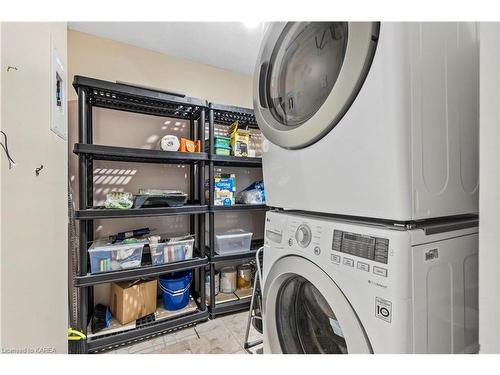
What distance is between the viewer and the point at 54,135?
111cm

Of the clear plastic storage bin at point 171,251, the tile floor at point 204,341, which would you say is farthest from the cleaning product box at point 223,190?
the tile floor at point 204,341

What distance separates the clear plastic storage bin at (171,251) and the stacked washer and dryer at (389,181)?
1.11 m

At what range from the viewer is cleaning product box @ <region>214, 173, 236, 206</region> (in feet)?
5.87

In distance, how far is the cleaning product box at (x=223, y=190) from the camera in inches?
70.5

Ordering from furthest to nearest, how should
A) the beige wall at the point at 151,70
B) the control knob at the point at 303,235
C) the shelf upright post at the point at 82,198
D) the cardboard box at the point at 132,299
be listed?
the beige wall at the point at 151,70, the cardboard box at the point at 132,299, the shelf upright post at the point at 82,198, the control knob at the point at 303,235

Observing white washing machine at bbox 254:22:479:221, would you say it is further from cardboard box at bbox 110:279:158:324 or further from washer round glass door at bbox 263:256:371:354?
cardboard box at bbox 110:279:158:324

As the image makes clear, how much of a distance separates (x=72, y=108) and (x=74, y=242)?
96 cm

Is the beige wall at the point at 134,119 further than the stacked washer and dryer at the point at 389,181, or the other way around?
the beige wall at the point at 134,119

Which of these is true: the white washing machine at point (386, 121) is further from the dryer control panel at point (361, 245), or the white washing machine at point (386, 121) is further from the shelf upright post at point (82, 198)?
the shelf upright post at point (82, 198)

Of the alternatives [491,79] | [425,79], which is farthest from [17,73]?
[491,79]

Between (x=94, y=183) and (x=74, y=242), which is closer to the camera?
(x=74, y=242)

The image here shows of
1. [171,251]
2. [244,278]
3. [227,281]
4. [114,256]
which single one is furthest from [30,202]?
[244,278]

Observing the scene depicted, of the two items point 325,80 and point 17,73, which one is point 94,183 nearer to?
point 17,73

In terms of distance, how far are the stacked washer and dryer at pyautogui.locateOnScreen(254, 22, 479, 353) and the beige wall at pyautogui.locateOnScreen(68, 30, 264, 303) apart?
1.45 m
